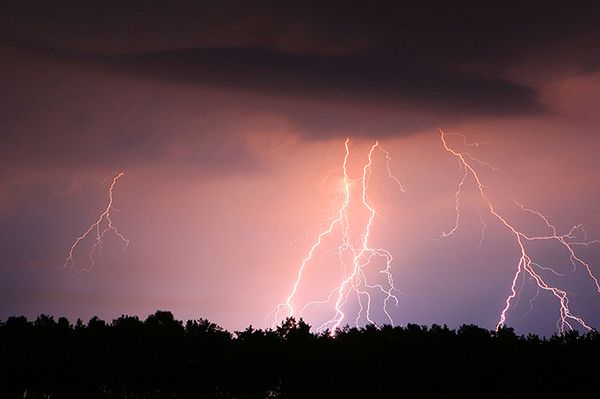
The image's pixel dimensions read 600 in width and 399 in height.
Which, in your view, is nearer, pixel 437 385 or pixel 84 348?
pixel 437 385

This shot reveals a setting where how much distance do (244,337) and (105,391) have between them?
6.20 m

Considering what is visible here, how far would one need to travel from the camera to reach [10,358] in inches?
1251

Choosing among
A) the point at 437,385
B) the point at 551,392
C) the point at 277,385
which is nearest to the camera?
the point at 551,392

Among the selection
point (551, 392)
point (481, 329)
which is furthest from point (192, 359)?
point (551, 392)

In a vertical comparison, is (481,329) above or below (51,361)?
above

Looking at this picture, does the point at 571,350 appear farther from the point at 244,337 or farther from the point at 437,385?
the point at 244,337

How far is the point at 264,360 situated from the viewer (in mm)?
32781

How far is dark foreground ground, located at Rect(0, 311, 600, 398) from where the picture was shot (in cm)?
3042

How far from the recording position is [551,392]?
28.2 m

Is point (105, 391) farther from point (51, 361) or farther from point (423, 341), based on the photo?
point (423, 341)

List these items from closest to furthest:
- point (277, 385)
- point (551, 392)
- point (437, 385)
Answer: point (551, 392), point (437, 385), point (277, 385)

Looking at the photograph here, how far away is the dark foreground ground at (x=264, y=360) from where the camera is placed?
30.4 meters

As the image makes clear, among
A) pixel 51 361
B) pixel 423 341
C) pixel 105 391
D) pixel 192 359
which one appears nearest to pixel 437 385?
pixel 423 341

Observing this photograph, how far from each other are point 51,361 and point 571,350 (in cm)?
2072
